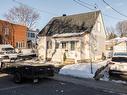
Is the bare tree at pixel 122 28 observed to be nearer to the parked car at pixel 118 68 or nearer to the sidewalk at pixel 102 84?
the parked car at pixel 118 68

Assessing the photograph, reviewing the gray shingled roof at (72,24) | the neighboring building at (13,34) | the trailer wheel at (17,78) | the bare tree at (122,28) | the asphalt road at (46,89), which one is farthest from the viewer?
the bare tree at (122,28)

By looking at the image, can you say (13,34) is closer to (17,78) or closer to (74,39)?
(74,39)

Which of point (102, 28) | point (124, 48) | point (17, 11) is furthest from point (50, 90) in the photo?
point (17, 11)

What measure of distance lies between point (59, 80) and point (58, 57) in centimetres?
1456

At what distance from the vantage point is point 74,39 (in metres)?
29.5

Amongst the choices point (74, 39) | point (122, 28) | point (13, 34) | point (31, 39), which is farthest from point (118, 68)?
point (122, 28)

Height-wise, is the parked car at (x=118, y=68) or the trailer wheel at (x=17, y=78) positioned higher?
the parked car at (x=118, y=68)

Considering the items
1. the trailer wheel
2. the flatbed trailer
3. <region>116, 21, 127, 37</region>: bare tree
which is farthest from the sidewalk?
<region>116, 21, 127, 37</region>: bare tree

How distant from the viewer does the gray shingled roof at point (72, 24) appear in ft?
100

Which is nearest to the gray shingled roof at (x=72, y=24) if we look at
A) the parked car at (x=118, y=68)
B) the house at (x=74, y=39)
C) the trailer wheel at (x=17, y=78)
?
the house at (x=74, y=39)

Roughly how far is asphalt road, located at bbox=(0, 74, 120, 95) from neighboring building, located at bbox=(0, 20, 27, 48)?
36.2m

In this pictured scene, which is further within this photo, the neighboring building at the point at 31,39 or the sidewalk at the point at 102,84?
the neighboring building at the point at 31,39

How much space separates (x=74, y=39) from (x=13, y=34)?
27.1m

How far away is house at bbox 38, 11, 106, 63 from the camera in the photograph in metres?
29.2
